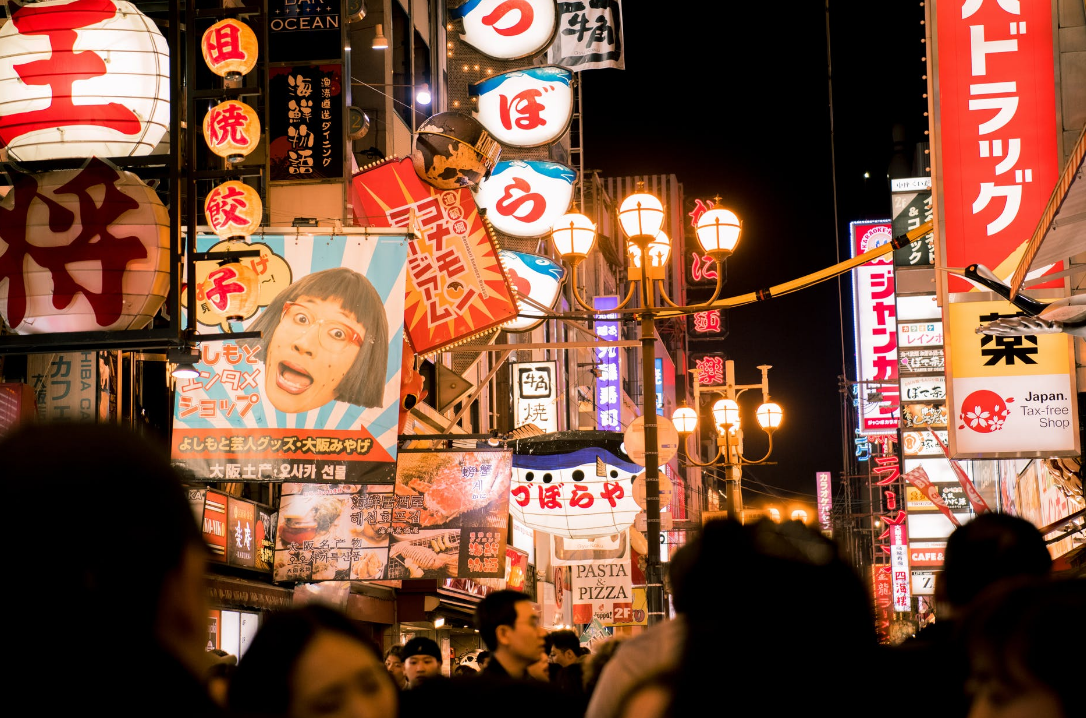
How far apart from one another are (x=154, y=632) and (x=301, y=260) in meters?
11.8

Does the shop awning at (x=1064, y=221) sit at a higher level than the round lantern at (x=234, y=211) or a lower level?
lower

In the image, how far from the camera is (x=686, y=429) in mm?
25484

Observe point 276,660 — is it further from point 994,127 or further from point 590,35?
point 590,35

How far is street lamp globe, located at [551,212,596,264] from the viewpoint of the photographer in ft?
46.4

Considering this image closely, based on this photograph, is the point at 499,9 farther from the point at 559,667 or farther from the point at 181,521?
the point at 181,521

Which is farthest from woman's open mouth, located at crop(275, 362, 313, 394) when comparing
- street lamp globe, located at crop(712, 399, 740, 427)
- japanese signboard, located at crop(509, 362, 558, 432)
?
japanese signboard, located at crop(509, 362, 558, 432)

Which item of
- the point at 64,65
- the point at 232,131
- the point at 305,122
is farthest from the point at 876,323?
the point at 64,65

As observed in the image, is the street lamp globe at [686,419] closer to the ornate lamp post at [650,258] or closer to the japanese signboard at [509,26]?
the japanese signboard at [509,26]

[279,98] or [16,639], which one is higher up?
[279,98]

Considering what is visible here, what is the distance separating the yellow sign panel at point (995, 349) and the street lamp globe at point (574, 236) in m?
4.51

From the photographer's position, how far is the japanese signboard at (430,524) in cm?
1587

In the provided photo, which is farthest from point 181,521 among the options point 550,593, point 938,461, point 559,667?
point 550,593

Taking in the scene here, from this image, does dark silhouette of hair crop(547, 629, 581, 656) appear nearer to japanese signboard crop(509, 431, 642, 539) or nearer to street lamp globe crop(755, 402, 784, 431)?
japanese signboard crop(509, 431, 642, 539)

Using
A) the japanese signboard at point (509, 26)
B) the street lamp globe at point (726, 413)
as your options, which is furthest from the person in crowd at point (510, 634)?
the japanese signboard at point (509, 26)
